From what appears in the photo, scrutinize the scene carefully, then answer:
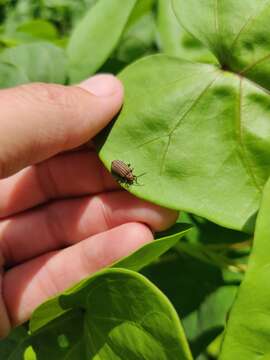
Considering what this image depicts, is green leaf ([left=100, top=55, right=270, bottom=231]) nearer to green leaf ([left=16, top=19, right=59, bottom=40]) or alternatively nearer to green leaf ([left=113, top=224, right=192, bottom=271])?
green leaf ([left=113, top=224, right=192, bottom=271])

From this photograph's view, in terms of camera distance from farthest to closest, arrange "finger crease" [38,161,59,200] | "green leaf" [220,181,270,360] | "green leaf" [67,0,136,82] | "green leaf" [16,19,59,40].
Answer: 1. "green leaf" [16,19,59,40]
2. "finger crease" [38,161,59,200]
3. "green leaf" [67,0,136,82]
4. "green leaf" [220,181,270,360]

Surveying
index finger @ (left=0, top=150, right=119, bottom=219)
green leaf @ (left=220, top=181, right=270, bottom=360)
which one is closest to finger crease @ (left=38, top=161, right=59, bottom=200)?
index finger @ (left=0, top=150, right=119, bottom=219)

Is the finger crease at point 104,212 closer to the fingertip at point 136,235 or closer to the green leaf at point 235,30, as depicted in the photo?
the fingertip at point 136,235

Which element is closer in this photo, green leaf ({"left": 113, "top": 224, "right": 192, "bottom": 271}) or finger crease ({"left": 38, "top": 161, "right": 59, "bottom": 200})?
green leaf ({"left": 113, "top": 224, "right": 192, "bottom": 271})

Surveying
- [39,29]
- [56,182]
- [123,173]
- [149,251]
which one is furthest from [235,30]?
[39,29]

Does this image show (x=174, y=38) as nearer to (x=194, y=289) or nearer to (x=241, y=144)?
(x=241, y=144)

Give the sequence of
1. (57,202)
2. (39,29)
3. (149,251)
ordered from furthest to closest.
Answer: (39,29)
(57,202)
(149,251)
